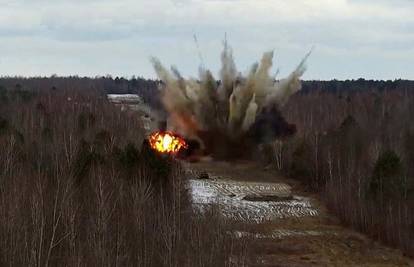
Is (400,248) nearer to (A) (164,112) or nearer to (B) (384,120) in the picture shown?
(A) (164,112)

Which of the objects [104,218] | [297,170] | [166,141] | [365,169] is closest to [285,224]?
[365,169]

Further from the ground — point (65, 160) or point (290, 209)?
point (65, 160)

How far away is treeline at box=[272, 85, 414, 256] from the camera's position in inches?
1312

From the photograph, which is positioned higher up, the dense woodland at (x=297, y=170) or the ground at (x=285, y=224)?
the dense woodland at (x=297, y=170)

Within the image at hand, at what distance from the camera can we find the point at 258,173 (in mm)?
51562

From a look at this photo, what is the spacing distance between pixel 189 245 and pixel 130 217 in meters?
3.60

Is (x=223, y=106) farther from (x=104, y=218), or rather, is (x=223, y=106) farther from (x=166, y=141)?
(x=104, y=218)

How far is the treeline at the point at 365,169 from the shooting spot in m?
33.3

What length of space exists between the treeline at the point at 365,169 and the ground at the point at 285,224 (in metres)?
0.88

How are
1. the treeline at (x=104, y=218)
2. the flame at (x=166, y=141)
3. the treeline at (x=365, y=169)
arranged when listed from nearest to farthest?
the treeline at (x=104, y=218)
the treeline at (x=365, y=169)
the flame at (x=166, y=141)

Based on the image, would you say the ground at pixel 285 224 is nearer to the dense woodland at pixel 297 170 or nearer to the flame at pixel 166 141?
the dense woodland at pixel 297 170

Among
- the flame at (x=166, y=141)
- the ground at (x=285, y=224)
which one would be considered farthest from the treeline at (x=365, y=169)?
the flame at (x=166, y=141)

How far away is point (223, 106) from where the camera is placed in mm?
57750

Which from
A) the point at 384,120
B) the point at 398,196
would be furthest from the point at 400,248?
the point at 384,120
